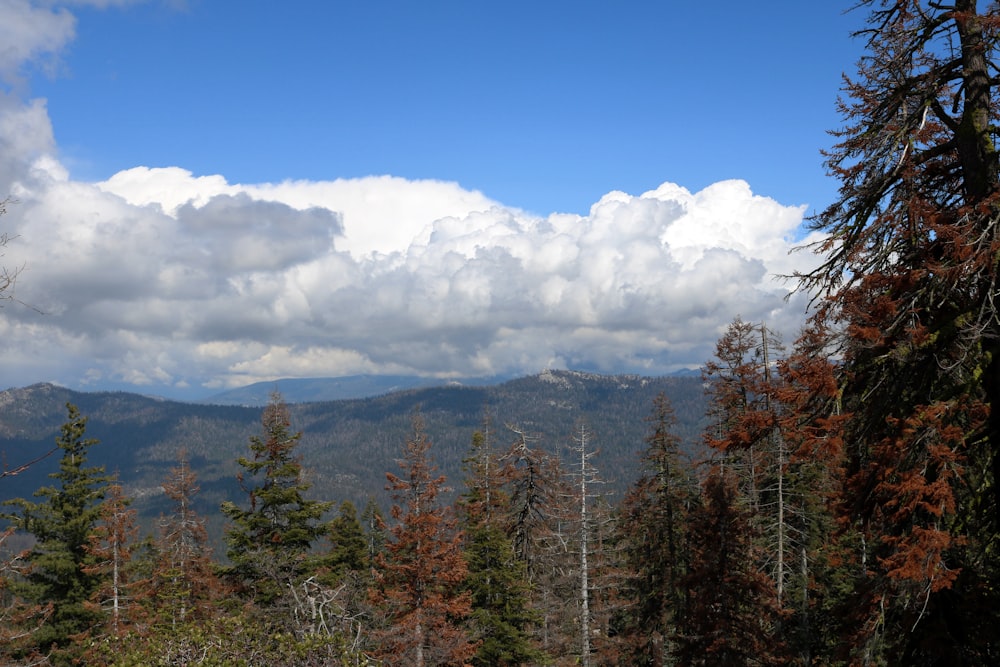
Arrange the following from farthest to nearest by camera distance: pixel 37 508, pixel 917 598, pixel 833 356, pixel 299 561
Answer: pixel 37 508 < pixel 299 561 < pixel 833 356 < pixel 917 598

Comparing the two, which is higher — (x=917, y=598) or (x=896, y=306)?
(x=896, y=306)

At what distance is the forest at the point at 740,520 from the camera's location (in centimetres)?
789

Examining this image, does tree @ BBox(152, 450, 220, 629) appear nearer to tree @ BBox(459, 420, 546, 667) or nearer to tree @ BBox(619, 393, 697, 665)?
tree @ BBox(459, 420, 546, 667)

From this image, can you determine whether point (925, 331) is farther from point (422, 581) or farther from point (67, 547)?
point (67, 547)

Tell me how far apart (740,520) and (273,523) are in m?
17.4


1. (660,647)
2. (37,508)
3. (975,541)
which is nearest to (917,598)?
(975,541)

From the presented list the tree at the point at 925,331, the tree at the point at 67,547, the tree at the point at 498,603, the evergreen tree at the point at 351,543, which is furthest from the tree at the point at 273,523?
the evergreen tree at the point at 351,543

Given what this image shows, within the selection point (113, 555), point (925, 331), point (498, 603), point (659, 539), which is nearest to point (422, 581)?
point (498, 603)

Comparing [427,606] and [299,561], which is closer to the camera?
[299,561]

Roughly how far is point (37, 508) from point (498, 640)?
21693 millimetres

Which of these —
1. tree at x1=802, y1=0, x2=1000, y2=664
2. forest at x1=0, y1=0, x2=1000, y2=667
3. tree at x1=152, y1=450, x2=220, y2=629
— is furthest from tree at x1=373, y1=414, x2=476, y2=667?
tree at x1=802, y1=0, x2=1000, y2=664

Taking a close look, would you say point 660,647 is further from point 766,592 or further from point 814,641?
point 766,592

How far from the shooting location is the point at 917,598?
765 cm

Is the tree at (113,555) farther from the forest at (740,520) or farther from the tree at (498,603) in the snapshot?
the tree at (498,603)
